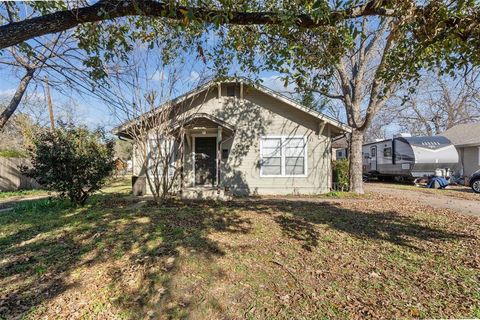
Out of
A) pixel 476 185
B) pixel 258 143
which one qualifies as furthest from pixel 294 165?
pixel 476 185

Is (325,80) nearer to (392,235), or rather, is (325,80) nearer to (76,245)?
(392,235)

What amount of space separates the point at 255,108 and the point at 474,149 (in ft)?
54.9

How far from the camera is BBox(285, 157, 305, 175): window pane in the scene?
11102 mm

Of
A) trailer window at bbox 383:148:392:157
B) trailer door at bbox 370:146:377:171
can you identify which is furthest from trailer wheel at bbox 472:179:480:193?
trailer door at bbox 370:146:377:171

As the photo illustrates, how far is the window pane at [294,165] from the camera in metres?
11.1

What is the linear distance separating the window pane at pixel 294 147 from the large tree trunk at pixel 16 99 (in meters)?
9.90

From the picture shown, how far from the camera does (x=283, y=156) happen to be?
11.1m

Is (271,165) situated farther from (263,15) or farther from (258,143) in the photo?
(263,15)

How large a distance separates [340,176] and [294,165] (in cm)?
249

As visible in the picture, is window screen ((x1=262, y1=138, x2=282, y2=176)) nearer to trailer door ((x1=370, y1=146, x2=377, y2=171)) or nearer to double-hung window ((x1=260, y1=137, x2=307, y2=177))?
double-hung window ((x1=260, y1=137, x2=307, y2=177))

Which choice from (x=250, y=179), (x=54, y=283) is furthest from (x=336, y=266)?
(x=250, y=179)

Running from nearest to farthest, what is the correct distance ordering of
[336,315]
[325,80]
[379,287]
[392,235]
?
[336,315] → [379,287] → [392,235] → [325,80]

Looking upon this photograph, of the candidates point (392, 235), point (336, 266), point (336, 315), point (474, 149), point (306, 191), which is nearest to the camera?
point (336, 315)

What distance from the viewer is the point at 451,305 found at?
9.05ft
